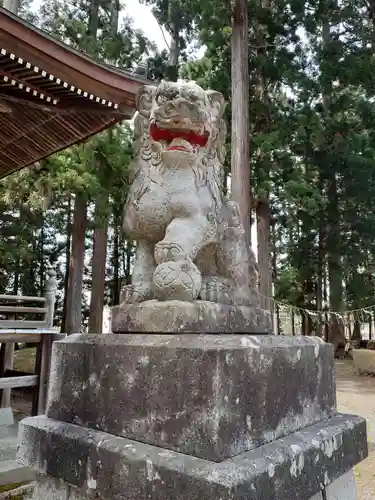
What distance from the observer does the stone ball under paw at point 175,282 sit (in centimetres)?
159

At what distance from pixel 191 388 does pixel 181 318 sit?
0.29 meters

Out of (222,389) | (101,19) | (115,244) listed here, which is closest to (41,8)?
(101,19)

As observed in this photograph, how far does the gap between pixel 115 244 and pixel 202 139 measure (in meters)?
17.9

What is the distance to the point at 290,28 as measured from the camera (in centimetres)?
1038

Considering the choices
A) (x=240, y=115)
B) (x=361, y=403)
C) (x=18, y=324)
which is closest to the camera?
(x=18, y=324)

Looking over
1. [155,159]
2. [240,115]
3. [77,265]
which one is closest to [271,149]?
[240,115]

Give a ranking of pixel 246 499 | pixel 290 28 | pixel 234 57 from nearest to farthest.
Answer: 1. pixel 246 499
2. pixel 234 57
3. pixel 290 28

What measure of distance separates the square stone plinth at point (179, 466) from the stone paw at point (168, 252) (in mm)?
709

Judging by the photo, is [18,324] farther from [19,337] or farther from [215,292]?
[215,292]

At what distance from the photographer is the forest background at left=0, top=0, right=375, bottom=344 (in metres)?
7.89

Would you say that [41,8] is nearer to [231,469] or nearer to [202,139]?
[202,139]

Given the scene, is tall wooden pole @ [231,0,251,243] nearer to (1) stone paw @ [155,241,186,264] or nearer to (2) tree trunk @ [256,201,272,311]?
(2) tree trunk @ [256,201,272,311]

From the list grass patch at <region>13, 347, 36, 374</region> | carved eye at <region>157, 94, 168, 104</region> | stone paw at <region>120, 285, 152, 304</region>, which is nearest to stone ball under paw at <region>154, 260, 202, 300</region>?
stone paw at <region>120, 285, 152, 304</region>

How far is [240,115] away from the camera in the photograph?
775 cm
